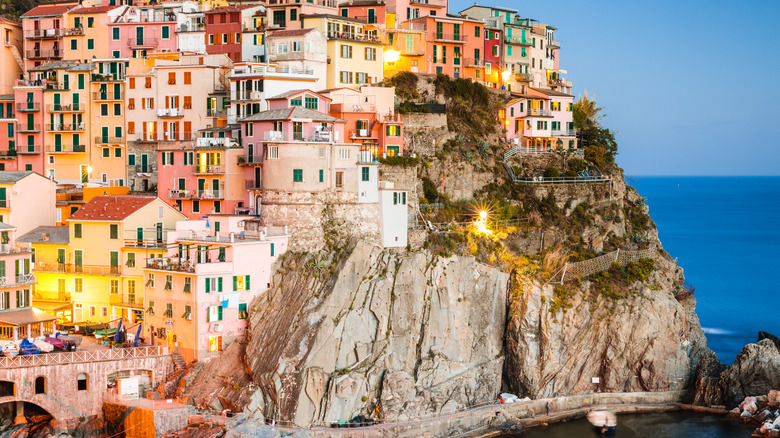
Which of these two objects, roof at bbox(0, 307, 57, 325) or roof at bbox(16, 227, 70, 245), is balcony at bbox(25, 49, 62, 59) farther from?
roof at bbox(0, 307, 57, 325)

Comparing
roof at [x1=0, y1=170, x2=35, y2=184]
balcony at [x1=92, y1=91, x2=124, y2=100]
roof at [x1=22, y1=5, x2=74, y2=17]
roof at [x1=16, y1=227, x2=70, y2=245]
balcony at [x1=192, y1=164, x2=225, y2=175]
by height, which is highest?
roof at [x1=22, y1=5, x2=74, y2=17]

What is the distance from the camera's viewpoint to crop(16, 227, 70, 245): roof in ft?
203

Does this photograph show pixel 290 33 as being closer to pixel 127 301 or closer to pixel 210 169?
pixel 210 169

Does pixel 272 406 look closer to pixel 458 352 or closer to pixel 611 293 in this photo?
pixel 458 352

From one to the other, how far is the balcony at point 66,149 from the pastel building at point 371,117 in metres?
18.6

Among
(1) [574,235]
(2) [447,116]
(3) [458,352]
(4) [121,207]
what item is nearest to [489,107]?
(2) [447,116]

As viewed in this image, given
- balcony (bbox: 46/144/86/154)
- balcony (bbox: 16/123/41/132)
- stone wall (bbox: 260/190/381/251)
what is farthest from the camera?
balcony (bbox: 16/123/41/132)

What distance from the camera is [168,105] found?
231ft

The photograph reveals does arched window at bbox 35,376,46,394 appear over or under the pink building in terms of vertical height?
under

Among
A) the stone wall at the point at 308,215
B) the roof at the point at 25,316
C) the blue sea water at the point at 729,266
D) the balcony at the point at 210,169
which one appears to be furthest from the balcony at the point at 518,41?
the roof at the point at 25,316

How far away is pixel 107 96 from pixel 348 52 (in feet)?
55.9

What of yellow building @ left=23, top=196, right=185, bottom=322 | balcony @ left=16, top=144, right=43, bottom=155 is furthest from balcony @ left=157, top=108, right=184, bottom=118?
yellow building @ left=23, top=196, right=185, bottom=322

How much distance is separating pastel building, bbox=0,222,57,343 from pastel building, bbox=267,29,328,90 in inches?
782

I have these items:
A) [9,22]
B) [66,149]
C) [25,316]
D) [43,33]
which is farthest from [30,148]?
[25,316]
